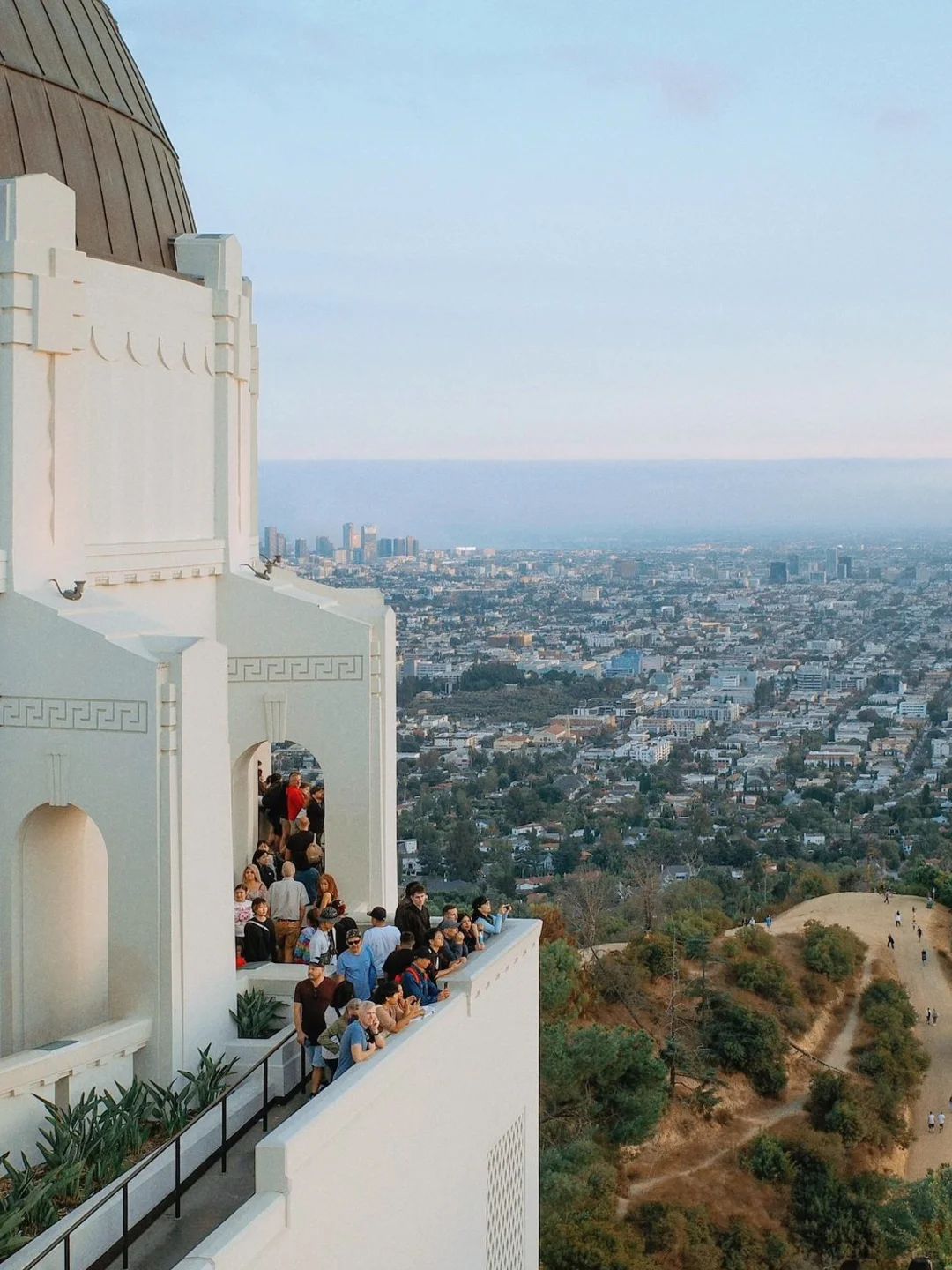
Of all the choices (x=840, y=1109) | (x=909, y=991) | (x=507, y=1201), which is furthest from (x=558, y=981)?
(x=507, y=1201)

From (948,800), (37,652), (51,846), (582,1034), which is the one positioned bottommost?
(948,800)

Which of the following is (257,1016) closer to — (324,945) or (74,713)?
(324,945)

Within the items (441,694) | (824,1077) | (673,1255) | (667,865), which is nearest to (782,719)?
(441,694)

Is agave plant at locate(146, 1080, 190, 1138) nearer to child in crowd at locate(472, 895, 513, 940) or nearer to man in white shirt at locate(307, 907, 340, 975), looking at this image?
man in white shirt at locate(307, 907, 340, 975)

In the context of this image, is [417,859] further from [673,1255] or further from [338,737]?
[338,737]

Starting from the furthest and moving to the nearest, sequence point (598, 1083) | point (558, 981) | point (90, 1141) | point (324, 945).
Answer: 1. point (558, 981)
2. point (598, 1083)
3. point (324, 945)
4. point (90, 1141)

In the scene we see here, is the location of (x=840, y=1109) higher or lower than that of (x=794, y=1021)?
lower

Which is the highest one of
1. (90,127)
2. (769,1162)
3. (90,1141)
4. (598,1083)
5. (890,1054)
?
(90,127)
